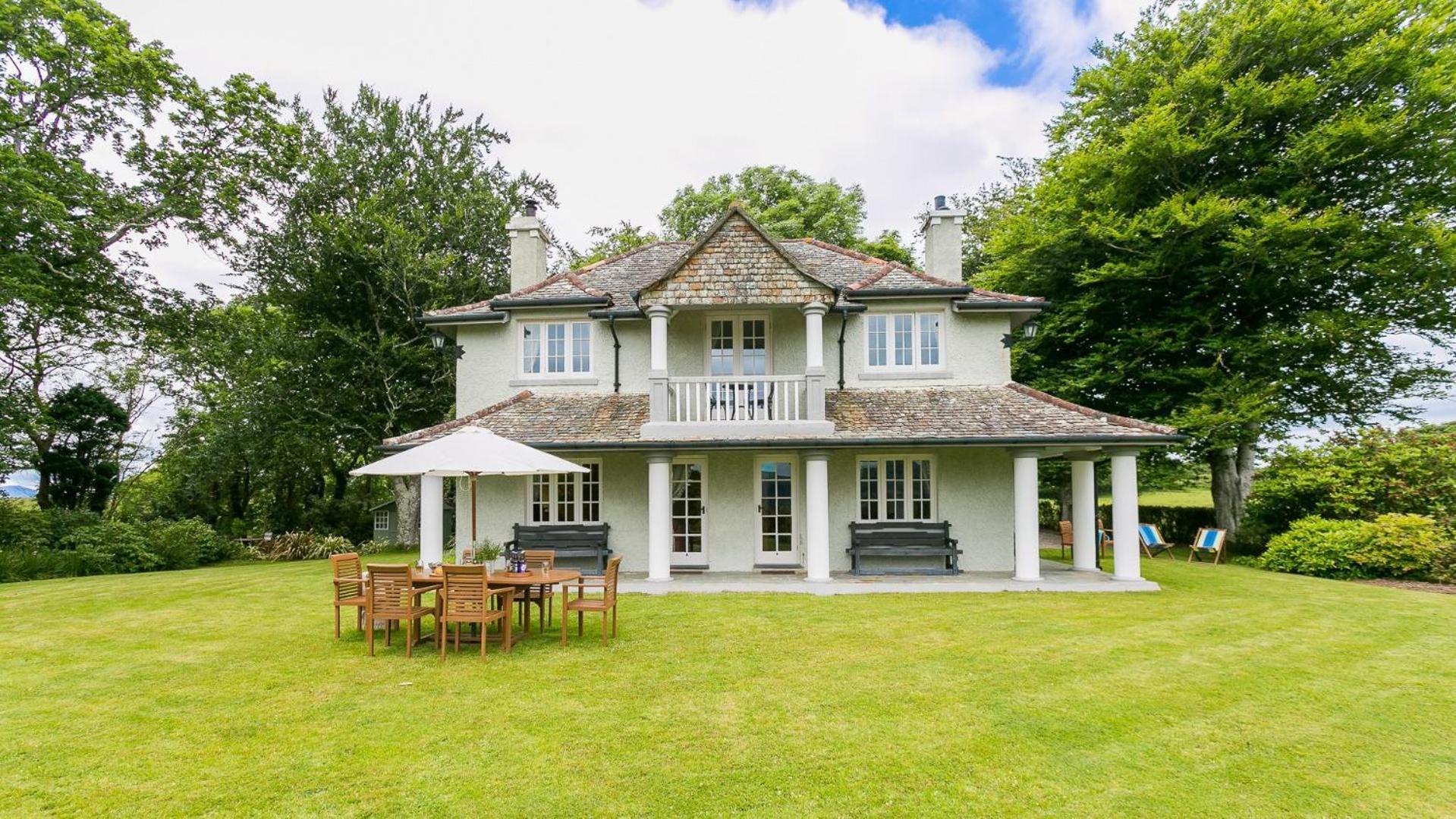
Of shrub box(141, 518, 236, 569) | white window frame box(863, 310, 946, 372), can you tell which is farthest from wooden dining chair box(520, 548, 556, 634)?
shrub box(141, 518, 236, 569)

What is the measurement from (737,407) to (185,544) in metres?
17.8

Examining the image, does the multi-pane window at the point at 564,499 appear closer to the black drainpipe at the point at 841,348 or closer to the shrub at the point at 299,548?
the black drainpipe at the point at 841,348

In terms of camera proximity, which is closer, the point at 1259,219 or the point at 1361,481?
the point at 1361,481

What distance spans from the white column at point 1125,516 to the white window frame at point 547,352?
36.8ft

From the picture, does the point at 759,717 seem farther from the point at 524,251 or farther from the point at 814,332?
the point at 524,251

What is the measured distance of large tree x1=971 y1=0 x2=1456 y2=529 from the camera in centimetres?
1717

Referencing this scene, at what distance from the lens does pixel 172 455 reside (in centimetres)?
2436

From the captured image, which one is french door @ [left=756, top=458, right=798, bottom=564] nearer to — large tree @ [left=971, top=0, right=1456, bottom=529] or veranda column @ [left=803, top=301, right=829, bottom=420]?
veranda column @ [left=803, top=301, right=829, bottom=420]

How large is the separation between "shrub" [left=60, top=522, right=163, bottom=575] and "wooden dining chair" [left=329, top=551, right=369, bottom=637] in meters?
13.6

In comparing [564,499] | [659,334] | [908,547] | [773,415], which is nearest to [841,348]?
[773,415]

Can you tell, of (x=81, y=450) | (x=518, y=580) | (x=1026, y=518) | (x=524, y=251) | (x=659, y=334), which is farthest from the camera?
(x=81, y=450)

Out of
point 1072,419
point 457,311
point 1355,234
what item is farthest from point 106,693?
point 1355,234

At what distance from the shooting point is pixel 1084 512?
1405 centimetres

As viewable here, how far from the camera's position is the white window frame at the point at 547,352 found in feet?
50.7
